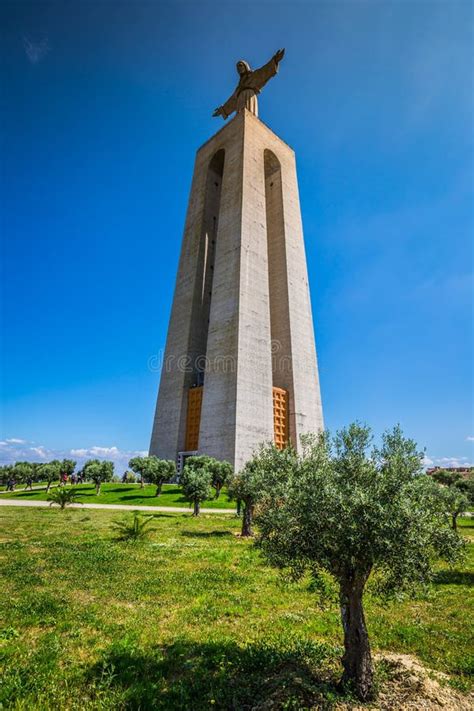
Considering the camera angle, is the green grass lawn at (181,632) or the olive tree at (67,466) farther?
the olive tree at (67,466)

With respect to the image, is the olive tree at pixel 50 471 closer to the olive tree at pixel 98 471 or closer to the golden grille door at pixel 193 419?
the olive tree at pixel 98 471

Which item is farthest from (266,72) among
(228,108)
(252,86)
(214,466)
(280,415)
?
(214,466)

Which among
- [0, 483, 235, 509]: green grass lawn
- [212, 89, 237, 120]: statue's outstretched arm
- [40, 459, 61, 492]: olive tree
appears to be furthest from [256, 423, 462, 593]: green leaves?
[212, 89, 237, 120]: statue's outstretched arm

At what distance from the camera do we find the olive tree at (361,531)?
452cm

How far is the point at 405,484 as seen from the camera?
16.0 feet

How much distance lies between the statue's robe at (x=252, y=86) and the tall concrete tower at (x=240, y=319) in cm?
564

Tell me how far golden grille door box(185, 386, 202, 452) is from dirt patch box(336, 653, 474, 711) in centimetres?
3692

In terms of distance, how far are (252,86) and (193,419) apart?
2134 inches

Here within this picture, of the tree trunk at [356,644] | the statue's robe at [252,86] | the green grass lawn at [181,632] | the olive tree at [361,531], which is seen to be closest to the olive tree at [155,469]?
the green grass lawn at [181,632]

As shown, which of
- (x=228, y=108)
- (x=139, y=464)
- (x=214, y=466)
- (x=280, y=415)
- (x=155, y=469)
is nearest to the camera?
(x=214, y=466)

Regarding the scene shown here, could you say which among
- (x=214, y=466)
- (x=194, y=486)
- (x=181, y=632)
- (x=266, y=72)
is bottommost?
(x=181, y=632)

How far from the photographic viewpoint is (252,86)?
58312mm

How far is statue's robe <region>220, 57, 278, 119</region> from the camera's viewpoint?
56.1 metres

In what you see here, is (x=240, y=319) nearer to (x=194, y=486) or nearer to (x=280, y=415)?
(x=280, y=415)
